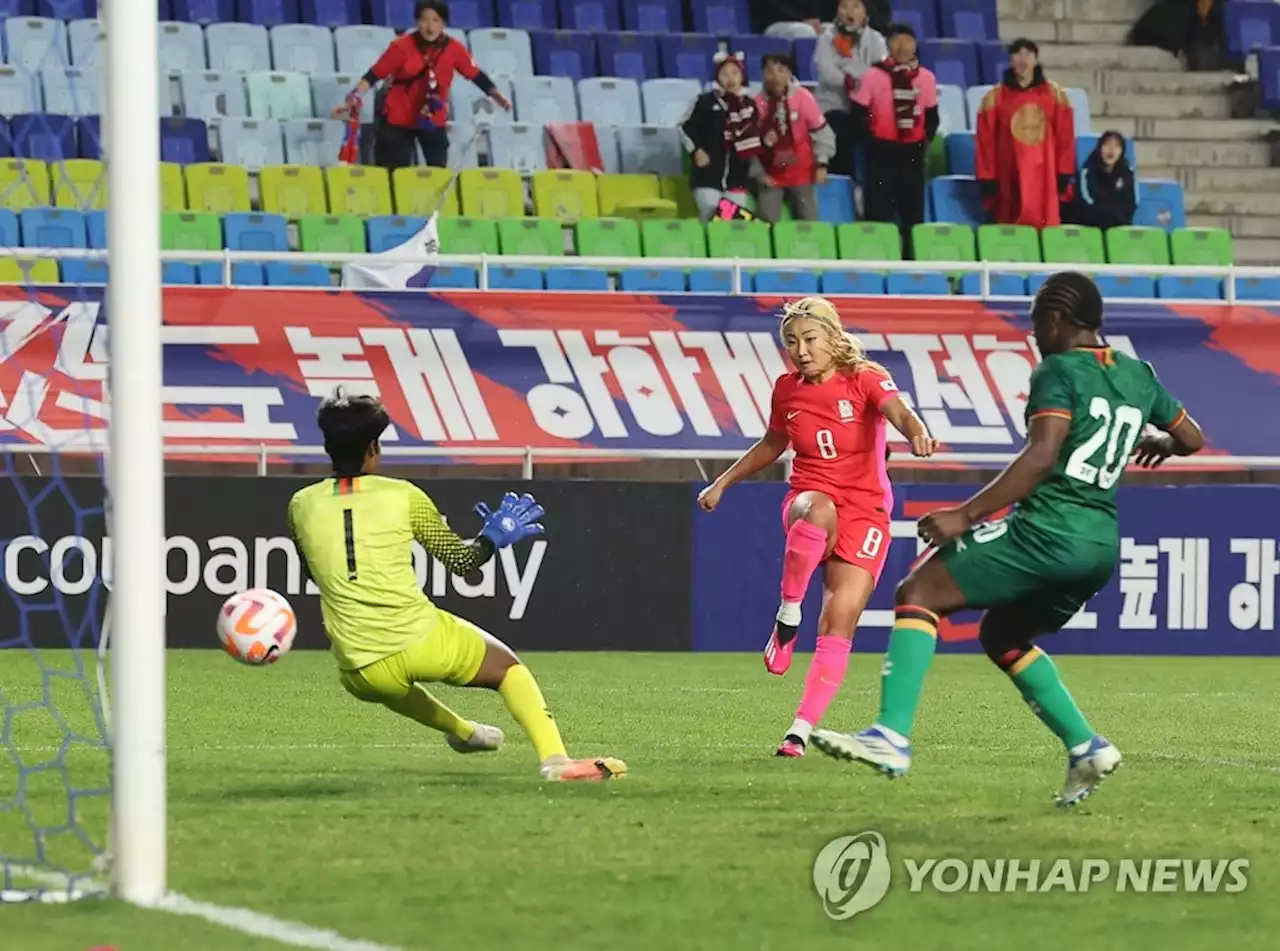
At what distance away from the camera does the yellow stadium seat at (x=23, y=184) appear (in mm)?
15555

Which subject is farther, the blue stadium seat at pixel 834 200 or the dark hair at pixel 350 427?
the blue stadium seat at pixel 834 200

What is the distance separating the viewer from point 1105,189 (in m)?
18.9

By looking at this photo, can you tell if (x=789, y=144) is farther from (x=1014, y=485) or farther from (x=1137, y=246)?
(x=1014, y=485)

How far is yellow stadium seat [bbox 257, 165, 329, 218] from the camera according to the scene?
57.5 ft

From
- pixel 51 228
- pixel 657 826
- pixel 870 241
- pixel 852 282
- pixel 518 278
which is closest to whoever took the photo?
pixel 657 826

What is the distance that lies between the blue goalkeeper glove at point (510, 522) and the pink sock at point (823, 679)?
4.96ft

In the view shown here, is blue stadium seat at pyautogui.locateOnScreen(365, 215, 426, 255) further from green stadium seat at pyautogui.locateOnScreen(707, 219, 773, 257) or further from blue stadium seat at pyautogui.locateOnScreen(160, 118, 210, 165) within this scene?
green stadium seat at pyautogui.locateOnScreen(707, 219, 773, 257)

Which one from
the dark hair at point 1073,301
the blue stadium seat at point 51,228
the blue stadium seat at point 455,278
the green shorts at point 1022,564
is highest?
the blue stadium seat at point 51,228

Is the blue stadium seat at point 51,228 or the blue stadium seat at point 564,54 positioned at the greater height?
the blue stadium seat at point 564,54

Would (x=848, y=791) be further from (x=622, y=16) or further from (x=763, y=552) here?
(x=622, y=16)

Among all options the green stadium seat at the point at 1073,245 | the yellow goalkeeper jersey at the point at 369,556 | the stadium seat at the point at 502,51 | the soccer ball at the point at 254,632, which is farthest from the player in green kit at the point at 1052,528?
the stadium seat at the point at 502,51

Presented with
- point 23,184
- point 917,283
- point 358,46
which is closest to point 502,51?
point 358,46

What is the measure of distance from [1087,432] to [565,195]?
1146 cm

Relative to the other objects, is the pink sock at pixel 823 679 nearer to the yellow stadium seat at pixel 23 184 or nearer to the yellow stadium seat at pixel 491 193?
the yellow stadium seat at pixel 23 184
